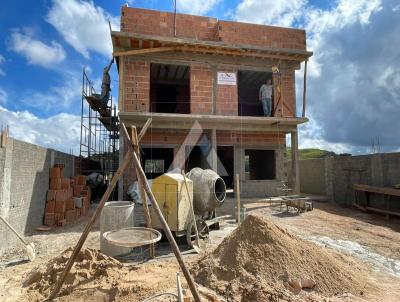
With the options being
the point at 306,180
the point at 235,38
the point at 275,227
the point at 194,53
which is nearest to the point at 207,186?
the point at 275,227

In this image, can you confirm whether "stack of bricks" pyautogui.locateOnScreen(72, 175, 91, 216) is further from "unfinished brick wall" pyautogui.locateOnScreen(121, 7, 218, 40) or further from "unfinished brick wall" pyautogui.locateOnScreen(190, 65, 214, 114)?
"unfinished brick wall" pyautogui.locateOnScreen(121, 7, 218, 40)

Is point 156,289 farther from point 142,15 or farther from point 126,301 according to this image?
point 142,15

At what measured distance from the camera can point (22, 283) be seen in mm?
4441

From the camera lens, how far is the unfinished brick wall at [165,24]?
12102mm

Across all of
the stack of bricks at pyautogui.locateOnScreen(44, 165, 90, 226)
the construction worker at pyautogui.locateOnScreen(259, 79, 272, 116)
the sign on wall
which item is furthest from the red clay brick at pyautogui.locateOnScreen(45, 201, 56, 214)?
the construction worker at pyautogui.locateOnScreen(259, 79, 272, 116)

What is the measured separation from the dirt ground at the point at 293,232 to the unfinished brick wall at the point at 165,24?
7.74 m

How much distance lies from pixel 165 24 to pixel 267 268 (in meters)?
11.3

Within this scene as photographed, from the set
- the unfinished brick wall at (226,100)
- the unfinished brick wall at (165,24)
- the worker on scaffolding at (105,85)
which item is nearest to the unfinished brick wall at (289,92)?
the unfinished brick wall at (226,100)

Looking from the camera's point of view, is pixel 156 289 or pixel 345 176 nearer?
pixel 156 289

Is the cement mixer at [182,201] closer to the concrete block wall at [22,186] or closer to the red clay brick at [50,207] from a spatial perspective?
the concrete block wall at [22,186]

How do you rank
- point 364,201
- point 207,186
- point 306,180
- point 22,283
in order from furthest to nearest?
point 306,180 < point 364,201 < point 207,186 < point 22,283

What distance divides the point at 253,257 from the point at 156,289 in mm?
1601

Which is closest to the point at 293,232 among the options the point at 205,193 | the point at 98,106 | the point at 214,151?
the point at 205,193

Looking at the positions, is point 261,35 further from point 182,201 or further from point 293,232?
point 182,201
